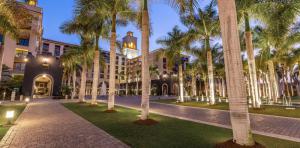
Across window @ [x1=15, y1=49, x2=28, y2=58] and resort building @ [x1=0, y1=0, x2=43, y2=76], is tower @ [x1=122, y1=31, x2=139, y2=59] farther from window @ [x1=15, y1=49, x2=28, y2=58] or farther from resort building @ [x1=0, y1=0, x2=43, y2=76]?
window @ [x1=15, y1=49, x2=28, y2=58]

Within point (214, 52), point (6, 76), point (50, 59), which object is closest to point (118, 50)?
point (214, 52)

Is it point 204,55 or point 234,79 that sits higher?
point 204,55

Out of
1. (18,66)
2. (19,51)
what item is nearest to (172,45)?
(19,51)

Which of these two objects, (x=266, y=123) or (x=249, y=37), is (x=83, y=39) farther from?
(x=266, y=123)

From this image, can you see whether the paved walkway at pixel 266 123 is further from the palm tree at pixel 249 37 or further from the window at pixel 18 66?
the window at pixel 18 66

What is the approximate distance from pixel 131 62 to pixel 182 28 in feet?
243

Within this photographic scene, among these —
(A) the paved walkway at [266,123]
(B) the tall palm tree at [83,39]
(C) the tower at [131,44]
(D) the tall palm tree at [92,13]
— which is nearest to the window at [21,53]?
(B) the tall palm tree at [83,39]

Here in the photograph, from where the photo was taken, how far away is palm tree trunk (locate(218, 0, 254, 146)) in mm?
4457

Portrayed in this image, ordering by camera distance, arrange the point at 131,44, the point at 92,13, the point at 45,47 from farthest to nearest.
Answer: the point at 131,44 < the point at 45,47 < the point at 92,13

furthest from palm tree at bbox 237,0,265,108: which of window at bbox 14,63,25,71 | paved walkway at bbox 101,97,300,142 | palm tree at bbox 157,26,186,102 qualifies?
window at bbox 14,63,25,71

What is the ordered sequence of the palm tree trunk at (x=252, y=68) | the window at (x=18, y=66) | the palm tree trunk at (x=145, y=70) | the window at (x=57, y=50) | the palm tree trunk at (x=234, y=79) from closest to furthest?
the palm tree trunk at (x=234, y=79), the palm tree trunk at (x=145, y=70), the palm tree trunk at (x=252, y=68), the window at (x=18, y=66), the window at (x=57, y=50)

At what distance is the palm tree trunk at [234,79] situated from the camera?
446 centimetres

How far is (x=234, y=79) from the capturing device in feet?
15.3

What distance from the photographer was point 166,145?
5066 millimetres
